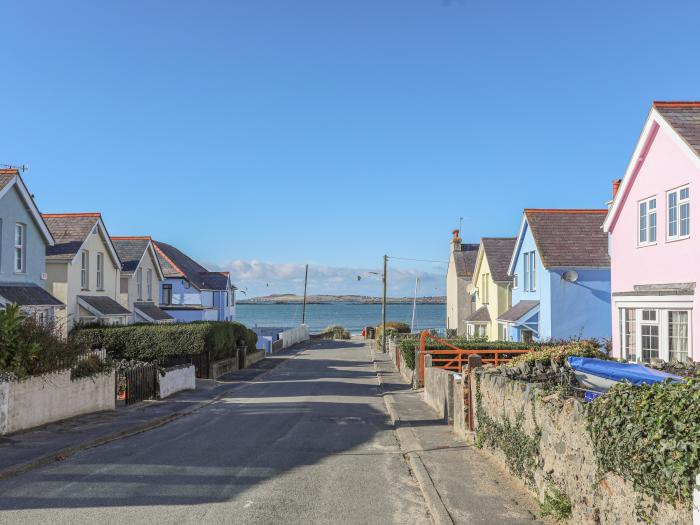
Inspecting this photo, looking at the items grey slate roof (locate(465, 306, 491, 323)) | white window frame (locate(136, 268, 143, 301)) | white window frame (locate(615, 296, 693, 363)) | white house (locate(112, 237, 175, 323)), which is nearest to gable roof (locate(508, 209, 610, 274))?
grey slate roof (locate(465, 306, 491, 323))

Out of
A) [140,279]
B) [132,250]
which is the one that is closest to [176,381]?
[140,279]

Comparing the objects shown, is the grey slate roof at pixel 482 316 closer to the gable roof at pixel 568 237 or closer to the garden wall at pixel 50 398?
the gable roof at pixel 568 237

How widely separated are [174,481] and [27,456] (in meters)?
3.32

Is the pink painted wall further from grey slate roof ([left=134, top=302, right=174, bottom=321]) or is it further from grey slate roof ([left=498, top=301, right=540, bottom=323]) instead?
grey slate roof ([left=134, top=302, right=174, bottom=321])

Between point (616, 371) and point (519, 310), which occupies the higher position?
point (519, 310)

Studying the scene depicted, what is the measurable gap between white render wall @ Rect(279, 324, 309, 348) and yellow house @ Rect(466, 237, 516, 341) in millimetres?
21994

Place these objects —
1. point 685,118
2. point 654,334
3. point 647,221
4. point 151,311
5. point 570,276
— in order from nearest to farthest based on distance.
A: 1. point 685,118
2. point 654,334
3. point 647,221
4. point 570,276
5. point 151,311

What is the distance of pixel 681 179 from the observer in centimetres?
1691

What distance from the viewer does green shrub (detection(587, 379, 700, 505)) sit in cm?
527

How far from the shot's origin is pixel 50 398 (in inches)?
618

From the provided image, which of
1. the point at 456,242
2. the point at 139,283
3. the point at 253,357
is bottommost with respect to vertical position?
the point at 253,357

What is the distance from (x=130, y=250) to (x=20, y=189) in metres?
16.4

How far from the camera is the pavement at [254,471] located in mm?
8594

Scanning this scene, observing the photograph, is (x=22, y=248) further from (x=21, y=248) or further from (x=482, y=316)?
(x=482, y=316)
